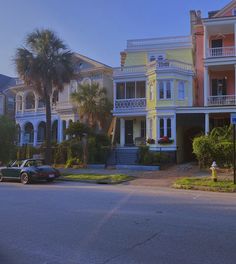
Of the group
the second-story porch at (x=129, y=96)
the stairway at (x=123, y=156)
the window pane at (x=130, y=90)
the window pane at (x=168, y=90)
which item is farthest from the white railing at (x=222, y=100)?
the window pane at (x=130, y=90)

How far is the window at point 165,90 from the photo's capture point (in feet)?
110

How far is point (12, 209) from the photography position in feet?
39.4

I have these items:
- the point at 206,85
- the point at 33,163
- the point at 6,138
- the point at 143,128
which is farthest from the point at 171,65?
the point at 33,163

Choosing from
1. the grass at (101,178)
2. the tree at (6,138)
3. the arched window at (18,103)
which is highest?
the arched window at (18,103)

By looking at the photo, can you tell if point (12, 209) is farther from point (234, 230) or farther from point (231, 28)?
point (231, 28)

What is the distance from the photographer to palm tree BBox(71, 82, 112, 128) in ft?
123

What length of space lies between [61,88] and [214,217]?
23.6 meters

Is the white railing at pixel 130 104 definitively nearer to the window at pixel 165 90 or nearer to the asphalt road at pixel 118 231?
the window at pixel 165 90

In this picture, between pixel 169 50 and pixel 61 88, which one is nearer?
pixel 61 88

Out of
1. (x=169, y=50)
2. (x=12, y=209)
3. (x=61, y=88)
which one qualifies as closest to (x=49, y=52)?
(x=61, y=88)

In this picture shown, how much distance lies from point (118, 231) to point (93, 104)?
29.4 metres

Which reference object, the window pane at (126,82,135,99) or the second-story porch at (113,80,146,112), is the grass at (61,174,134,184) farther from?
the window pane at (126,82,135,99)

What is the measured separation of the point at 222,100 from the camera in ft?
111

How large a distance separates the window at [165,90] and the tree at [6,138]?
1202 centimetres
